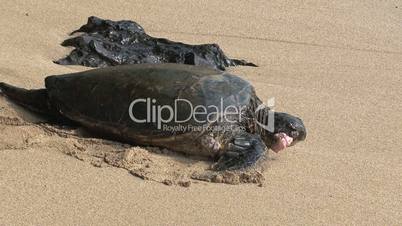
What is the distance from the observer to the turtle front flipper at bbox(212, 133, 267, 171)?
3.61 m

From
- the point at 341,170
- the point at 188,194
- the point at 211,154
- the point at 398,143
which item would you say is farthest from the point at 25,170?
the point at 398,143

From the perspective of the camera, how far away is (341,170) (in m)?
3.77

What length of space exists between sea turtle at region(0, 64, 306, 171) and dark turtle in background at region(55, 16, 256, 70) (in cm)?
111

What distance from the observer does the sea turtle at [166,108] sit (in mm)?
3699

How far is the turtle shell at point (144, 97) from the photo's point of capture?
3705 millimetres

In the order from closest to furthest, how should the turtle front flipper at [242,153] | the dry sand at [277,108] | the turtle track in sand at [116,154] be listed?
the dry sand at [277,108]
the turtle track in sand at [116,154]
the turtle front flipper at [242,153]

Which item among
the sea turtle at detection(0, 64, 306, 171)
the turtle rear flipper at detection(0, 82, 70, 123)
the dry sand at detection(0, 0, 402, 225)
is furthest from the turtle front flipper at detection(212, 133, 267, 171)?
the turtle rear flipper at detection(0, 82, 70, 123)

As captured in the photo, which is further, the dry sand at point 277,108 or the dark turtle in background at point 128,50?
the dark turtle in background at point 128,50

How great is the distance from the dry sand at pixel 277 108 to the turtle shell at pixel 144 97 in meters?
0.15

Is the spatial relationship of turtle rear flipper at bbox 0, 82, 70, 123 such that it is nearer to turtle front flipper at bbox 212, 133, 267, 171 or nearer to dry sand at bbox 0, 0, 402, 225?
dry sand at bbox 0, 0, 402, 225

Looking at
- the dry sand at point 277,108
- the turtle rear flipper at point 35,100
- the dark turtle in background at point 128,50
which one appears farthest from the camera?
the dark turtle in background at point 128,50

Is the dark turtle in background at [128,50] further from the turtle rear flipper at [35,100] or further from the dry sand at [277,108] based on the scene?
the turtle rear flipper at [35,100]

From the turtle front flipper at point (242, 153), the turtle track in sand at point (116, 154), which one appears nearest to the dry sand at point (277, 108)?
the turtle track in sand at point (116, 154)

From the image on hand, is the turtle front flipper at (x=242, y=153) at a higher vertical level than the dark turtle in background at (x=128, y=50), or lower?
lower
